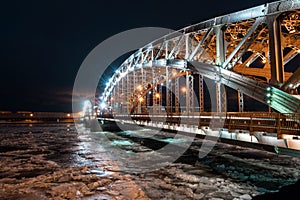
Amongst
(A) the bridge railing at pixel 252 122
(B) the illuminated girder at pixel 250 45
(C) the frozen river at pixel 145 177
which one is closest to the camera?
(C) the frozen river at pixel 145 177

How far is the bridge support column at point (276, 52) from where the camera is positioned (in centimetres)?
1152

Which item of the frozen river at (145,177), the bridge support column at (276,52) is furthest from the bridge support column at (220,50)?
the frozen river at (145,177)

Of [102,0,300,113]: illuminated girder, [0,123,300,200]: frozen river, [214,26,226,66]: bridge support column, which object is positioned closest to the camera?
[0,123,300,200]: frozen river

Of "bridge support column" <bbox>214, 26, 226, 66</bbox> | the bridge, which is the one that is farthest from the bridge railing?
"bridge support column" <bbox>214, 26, 226, 66</bbox>

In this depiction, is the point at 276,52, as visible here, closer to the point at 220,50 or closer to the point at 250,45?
the point at 250,45

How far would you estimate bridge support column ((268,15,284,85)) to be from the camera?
1152 cm

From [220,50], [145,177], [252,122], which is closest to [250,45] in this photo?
[220,50]

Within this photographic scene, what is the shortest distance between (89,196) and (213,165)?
22.9ft

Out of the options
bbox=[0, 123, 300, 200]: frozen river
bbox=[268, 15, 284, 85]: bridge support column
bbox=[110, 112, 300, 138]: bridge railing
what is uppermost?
bbox=[268, 15, 284, 85]: bridge support column

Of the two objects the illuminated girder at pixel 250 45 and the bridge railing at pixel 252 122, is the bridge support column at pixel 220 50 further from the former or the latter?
the bridge railing at pixel 252 122

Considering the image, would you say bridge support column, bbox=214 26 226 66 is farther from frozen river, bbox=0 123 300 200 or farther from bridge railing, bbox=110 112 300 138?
frozen river, bbox=0 123 300 200

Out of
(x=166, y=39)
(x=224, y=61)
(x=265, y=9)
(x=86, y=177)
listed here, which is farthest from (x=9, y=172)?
(x=166, y=39)

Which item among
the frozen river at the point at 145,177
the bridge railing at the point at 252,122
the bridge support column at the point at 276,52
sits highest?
the bridge support column at the point at 276,52

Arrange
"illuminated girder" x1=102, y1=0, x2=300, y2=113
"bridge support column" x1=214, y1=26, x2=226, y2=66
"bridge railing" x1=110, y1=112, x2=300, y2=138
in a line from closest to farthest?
"bridge railing" x1=110, y1=112, x2=300, y2=138 → "illuminated girder" x1=102, y1=0, x2=300, y2=113 → "bridge support column" x1=214, y1=26, x2=226, y2=66
